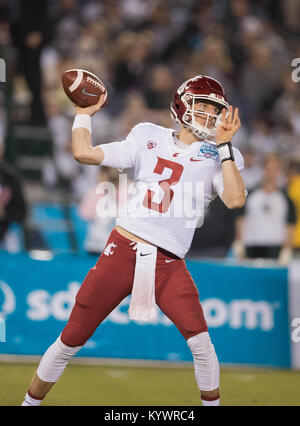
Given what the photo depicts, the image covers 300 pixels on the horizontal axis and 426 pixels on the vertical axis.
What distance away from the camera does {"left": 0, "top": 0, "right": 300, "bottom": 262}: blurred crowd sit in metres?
10.2

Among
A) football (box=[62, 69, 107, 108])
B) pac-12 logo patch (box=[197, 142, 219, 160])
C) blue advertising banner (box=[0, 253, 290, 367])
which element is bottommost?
blue advertising banner (box=[0, 253, 290, 367])

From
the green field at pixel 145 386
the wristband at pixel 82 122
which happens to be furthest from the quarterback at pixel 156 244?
the green field at pixel 145 386

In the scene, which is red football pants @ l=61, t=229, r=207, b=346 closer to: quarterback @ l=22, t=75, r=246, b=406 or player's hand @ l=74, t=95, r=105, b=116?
quarterback @ l=22, t=75, r=246, b=406

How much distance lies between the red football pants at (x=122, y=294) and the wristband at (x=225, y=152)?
0.71 metres

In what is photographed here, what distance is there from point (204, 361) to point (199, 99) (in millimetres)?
1659

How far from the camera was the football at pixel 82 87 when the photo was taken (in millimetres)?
4820

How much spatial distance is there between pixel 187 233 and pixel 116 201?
397 cm

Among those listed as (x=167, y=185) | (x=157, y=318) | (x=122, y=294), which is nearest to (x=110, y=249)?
(x=122, y=294)

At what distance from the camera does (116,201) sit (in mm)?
8758

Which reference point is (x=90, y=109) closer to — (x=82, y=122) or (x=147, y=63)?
(x=82, y=122)

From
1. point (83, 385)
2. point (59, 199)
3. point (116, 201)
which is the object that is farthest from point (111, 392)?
point (59, 199)

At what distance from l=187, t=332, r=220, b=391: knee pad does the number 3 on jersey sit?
32.7 inches

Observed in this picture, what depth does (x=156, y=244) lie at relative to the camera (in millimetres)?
4785

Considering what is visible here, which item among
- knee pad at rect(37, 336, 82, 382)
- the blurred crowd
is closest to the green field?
knee pad at rect(37, 336, 82, 382)
